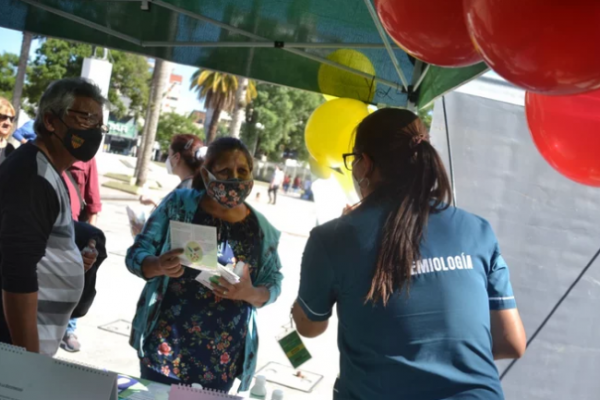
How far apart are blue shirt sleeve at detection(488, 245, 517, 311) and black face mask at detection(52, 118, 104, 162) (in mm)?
1385

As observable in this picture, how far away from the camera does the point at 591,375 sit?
3215mm

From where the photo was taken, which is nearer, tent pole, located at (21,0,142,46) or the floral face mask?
the floral face mask

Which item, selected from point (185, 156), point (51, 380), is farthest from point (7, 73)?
point (51, 380)

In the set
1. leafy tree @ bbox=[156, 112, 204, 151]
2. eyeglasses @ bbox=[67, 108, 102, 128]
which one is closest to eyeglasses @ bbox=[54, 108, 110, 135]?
eyeglasses @ bbox=[67, 108, 102, 128]

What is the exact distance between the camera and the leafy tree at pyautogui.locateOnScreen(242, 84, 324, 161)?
3956 centimetres

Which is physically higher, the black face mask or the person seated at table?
the black face mask

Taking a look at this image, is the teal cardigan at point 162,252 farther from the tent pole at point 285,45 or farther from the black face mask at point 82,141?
the tent pole at point 285,45

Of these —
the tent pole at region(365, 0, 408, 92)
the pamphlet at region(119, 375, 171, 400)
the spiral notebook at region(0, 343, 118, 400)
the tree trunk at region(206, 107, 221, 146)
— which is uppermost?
the tent pole at region(365, 0, 408, 92)

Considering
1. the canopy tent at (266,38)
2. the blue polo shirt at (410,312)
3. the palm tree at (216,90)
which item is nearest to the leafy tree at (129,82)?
the palm tree at (216,90)

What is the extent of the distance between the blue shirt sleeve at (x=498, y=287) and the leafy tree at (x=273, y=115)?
37638mm

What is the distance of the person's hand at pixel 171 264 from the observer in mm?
2242

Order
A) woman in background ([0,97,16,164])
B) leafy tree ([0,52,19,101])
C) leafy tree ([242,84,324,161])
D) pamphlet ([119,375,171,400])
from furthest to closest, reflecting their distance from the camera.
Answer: leafy tree ([242,84,324,161]) → leafy tree ([0,52,19,101]) → woman in background ([0,97,16,164]) → pamphlet ([119,375,171,400])

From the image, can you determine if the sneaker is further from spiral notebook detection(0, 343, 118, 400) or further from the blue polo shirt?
the blue polo shirt

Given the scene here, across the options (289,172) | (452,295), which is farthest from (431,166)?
(289,172)
